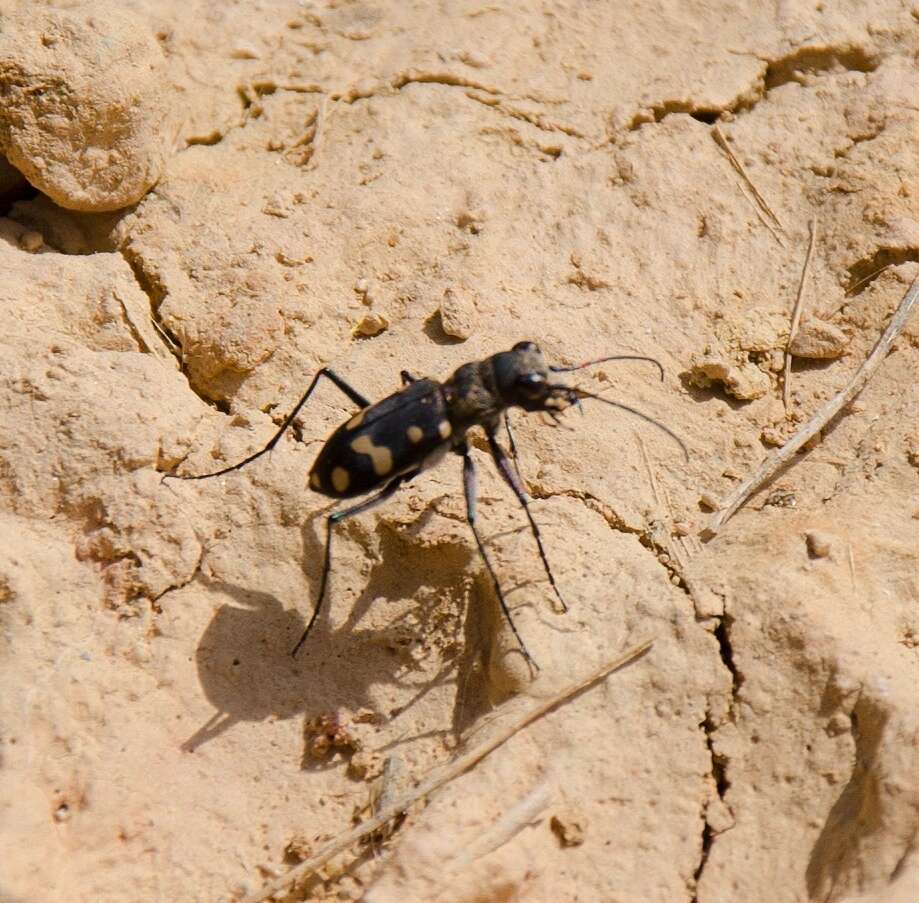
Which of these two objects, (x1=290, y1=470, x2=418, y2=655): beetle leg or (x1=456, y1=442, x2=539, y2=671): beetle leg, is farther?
(x1=290, y1=470, x2=418, y2=655): beetle leg

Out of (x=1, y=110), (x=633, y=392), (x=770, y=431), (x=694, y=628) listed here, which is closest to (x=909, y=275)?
(x=770, y=431)

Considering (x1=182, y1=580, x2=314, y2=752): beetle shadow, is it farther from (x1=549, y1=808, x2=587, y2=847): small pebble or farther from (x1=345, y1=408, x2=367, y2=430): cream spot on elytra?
(x1=549, y1=808, x2=587, y2=847): small pebble

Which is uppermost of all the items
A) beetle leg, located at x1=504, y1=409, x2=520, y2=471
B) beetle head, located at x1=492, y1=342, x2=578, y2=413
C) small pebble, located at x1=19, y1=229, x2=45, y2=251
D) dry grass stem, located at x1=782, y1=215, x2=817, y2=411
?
dry grass stem, located at x1=782, y1=215, x2=817, y2=411

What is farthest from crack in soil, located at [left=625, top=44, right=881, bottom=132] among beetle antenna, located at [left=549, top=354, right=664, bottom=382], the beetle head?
the beetle head

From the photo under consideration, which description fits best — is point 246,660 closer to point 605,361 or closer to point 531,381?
point 531,381

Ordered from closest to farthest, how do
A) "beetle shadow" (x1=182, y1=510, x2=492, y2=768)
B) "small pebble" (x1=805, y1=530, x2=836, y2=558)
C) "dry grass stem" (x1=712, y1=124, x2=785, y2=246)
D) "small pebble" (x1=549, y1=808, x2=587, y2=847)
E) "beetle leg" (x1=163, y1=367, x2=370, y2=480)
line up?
"small pebble" (x1=549, y1=808, x2=587, y2=847)
"small pebble" (x1=805, y1=530, x2=836, y2=558)
"beetle shadow" (x1=182, y1=510, x2=492, y2=768)
"beetle leg" (x1=163, y1=367, x2=370, y2=480)
"dry grass stem" (x1=712, y1=124, x2=785, y2=246)

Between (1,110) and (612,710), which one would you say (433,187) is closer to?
(1,110)
